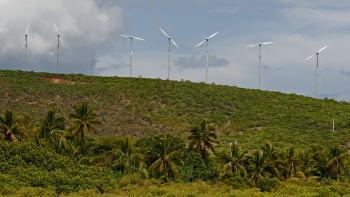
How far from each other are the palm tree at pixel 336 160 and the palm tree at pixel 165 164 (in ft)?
87.5

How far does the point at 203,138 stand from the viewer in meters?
120

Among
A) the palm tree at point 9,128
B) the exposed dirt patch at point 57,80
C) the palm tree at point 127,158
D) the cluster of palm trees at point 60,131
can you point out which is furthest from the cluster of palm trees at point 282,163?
the exposed dirt patch at point 57,80

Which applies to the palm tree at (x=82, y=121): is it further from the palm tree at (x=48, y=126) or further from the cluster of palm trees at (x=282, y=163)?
the cluster of palm trees at (x=282, y=163)

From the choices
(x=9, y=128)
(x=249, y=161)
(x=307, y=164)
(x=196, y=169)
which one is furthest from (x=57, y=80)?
(x=307, y=164)

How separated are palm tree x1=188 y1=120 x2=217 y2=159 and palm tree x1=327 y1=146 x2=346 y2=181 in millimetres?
20026

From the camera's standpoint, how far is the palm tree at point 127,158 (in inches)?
4631

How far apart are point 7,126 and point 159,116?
182 feet

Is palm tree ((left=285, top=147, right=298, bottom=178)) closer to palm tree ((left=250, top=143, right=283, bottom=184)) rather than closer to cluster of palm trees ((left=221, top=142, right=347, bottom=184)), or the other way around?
cluster of palm trees ((left=221, top=142, right=347, bottom=184))

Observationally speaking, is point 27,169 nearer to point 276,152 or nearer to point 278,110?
point 276,152

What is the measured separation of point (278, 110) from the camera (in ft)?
587

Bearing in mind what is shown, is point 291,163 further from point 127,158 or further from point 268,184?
point 127,158

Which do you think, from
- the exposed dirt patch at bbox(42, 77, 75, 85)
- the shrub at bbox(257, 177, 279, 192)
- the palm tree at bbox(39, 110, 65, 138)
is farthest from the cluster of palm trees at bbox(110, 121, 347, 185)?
the exposed dirt patch at bbox(42, 77, 75, 85)

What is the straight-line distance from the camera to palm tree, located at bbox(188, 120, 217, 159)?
119 metres

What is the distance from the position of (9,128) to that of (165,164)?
27.1 meters
